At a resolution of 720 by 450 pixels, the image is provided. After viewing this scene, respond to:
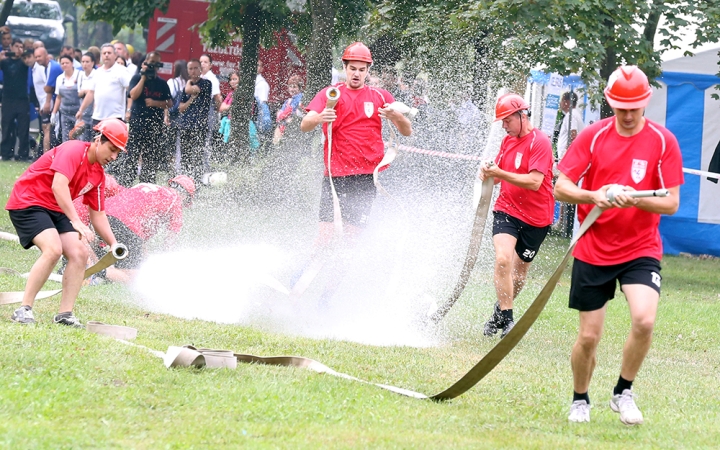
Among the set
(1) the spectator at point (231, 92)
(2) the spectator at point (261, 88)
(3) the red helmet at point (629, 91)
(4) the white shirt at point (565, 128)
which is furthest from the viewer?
(2) the spectator at point (261, 88)

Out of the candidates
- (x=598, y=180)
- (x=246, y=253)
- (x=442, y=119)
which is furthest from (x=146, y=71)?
(x=598, y=180)

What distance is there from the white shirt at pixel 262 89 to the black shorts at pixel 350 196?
14.4 meters

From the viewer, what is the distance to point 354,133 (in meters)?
9.66

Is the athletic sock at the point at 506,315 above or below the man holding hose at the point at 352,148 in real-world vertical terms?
below

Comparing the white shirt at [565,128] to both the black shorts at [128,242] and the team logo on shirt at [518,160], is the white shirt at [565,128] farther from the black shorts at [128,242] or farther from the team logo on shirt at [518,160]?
the team logo on shirt at [518,160]

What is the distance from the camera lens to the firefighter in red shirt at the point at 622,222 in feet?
19.5

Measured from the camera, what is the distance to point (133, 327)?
27.8 feet

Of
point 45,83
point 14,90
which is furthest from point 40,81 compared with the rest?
point 14,90

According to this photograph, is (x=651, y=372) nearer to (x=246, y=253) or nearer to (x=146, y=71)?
(x=246, y=253)

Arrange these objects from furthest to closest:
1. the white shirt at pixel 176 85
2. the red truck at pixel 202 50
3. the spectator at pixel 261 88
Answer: the red truck at pixel 202 50 → the spectator at pixel 261 88 → the white shirt at pixel 176 85

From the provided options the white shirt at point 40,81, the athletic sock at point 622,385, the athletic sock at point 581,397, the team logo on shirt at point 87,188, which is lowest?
the white shirt at point 40,81

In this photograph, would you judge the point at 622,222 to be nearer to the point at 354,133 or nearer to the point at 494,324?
the point at 494,324

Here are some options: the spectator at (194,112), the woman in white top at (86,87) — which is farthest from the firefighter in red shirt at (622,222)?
the woman in white top at (86,87)

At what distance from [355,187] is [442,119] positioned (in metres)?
9.26
